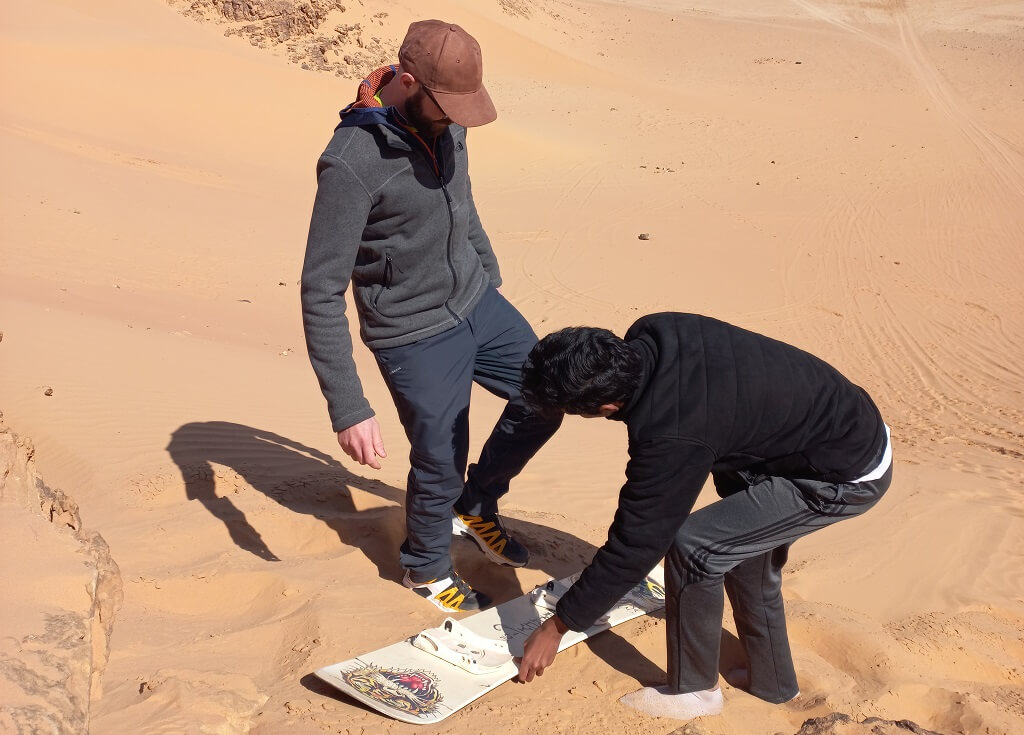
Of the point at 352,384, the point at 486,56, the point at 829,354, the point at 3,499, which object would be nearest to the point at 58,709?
the point at 3,499

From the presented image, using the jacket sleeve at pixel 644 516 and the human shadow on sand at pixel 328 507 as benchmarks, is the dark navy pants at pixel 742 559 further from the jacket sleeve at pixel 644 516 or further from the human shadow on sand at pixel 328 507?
the human shadow on sand at pixel 328 507

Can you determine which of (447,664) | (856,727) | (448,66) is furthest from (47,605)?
(856,727)

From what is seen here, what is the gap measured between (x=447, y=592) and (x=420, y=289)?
3.94ft

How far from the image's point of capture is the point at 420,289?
3.21m

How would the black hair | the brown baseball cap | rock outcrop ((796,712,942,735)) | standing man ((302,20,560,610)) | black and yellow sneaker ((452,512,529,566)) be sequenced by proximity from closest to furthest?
the black hair
rock outcrop ((796,712,942,735))
the brown baseball cap
standing man ((302,20,560,610))
black and yellow sneaker ((452,512,529,566))

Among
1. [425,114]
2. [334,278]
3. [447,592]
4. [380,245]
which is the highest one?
[425,114]

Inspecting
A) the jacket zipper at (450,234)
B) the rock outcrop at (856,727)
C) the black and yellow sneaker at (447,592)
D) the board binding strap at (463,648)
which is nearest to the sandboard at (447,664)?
the board binding strap at (463,648)

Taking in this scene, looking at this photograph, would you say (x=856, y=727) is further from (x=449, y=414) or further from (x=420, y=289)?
(x=420, y=289)

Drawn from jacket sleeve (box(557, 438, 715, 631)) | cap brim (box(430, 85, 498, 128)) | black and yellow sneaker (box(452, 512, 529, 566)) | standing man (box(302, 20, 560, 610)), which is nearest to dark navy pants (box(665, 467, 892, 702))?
jacket sleeve (box(557, 438, 715, 631))

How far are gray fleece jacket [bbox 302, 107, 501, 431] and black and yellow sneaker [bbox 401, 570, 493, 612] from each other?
2.70 ft

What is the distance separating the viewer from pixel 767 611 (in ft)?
9.91

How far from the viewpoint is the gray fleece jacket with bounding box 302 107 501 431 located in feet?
9.73

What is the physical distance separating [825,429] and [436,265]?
139 centimetres

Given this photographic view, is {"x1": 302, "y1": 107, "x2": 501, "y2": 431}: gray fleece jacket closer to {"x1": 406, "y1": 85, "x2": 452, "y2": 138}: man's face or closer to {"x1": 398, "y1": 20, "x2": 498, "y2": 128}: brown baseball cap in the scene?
{"x1": 406, "y1": 85, "x2": 452, "y2": 138}: man's face
